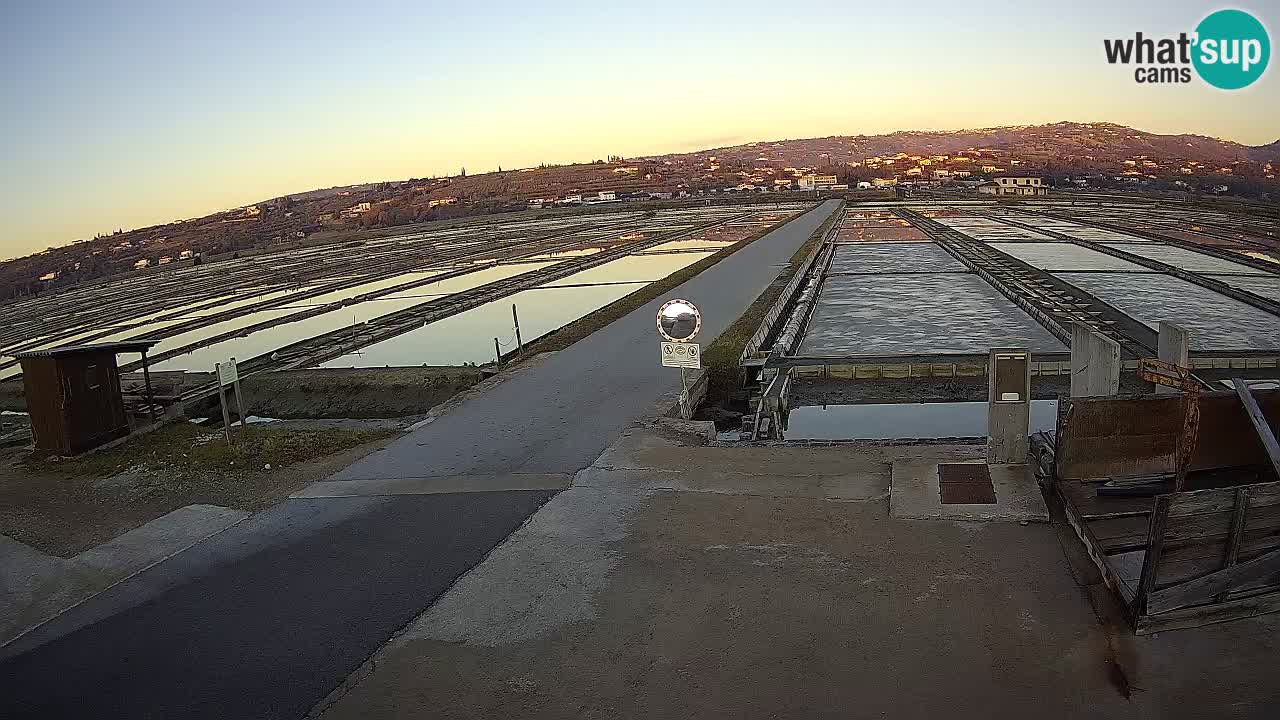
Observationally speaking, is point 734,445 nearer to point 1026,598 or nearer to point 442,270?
point 1026,598

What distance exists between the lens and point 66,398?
9.18 m

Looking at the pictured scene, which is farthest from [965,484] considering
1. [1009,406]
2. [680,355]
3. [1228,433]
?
[680,355]

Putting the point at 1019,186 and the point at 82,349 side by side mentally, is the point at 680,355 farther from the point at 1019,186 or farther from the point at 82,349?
the point at 1019,186

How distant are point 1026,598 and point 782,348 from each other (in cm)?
978

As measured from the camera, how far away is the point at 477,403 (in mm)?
10133

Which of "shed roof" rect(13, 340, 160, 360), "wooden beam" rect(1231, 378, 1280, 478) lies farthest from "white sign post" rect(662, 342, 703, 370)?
"shed roof" rect(13, 340, 160, 360)

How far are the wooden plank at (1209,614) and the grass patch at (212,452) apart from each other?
7.02m

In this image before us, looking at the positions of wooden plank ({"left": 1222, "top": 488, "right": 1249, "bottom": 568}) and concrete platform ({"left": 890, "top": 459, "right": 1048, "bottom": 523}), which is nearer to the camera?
wooden plank ({"left": 1222, "top": 488, "right": 1249, "bottom": 568})

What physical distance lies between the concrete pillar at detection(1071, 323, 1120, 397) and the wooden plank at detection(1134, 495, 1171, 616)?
2.15 m

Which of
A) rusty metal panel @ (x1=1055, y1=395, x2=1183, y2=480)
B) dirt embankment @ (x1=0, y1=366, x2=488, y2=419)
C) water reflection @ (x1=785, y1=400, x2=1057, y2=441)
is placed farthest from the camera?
dirt embankment @ (x1=0, y1=366, x2=488, y2=419)

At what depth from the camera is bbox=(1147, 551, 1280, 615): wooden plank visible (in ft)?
13.2

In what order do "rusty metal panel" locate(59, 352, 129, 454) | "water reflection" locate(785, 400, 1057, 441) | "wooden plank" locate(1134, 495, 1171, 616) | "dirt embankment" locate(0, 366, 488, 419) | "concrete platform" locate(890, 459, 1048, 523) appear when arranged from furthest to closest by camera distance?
1. "dirt embankment" locate(0, 366, 488, 419)
2. "water reflection" locate(785, 400, 1057, 441)
3. "rusty metal panel" locate(59, 352, 129, 454)
4. "concrete platform" locate(890, 459, 1048, 523)
5. "wooden plank" locate(1134, 495, 1171, 616)

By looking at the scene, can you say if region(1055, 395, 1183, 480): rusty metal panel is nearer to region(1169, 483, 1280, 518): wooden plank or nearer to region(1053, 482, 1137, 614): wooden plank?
region(1053, 482, 1137, 614): wooden plank

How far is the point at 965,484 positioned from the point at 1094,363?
135cm
